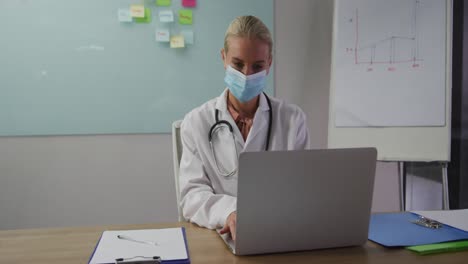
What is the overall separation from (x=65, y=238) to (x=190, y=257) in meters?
0.36

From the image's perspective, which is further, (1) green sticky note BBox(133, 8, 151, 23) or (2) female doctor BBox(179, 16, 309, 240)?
(1) green sticky note BBox(133, 8, 151, 23)

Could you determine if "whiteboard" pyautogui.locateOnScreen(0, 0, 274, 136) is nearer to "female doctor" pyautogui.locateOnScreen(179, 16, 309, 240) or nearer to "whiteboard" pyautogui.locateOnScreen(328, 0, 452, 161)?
"whiteboard" pyautogui.locateOnScreen(328, 0, 452, 161)

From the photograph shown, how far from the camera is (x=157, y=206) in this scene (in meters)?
Result: 2.74

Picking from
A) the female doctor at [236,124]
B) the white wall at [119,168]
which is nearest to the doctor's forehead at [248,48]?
the female doctor at [236,124]

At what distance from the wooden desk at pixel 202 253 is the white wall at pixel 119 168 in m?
1.55

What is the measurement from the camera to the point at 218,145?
1.51 meters

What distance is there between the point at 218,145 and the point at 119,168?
135 cm

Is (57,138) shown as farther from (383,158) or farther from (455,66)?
(455,66)

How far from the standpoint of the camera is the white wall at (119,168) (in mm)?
2596

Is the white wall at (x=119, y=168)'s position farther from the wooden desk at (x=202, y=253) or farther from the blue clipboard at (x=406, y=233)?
the blue clipboard at (x=406, y=233)

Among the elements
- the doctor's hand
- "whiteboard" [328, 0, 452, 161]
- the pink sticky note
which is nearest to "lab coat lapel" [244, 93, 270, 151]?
the doctor's hand

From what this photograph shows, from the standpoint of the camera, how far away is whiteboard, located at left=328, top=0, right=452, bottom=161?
2199 millimetres

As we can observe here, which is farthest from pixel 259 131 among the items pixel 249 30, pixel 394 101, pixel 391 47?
pixel 391 47

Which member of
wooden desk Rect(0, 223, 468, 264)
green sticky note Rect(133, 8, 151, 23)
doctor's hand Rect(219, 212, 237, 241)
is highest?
green sticky note Rect(133, 8, 151, 23)
